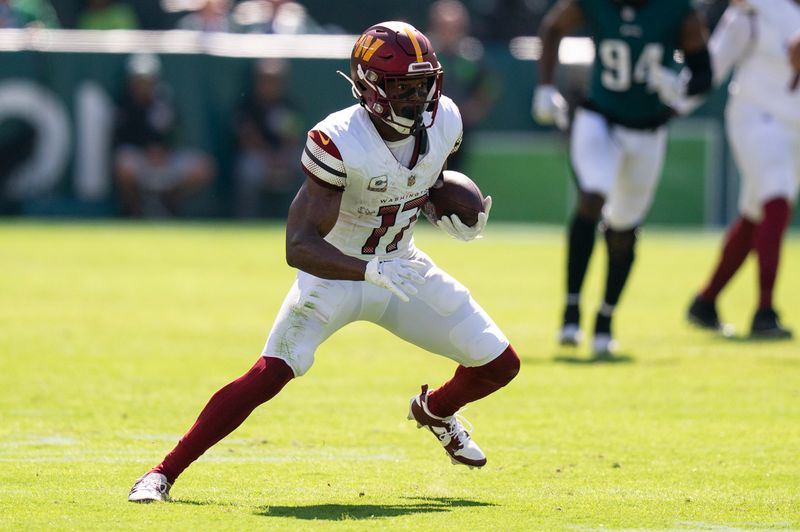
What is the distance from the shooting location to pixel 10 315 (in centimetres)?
966

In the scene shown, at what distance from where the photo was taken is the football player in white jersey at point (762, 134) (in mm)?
9164

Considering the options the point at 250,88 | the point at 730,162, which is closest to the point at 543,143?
the point at 730,162

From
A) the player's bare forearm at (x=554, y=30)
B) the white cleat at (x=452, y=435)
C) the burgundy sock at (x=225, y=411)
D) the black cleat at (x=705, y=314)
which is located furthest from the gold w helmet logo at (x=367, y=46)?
the black cleat at (x=705, y=314)

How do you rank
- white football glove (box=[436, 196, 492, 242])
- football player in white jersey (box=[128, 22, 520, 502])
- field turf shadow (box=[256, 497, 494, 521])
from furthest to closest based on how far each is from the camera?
white football glove (box=[436, 196, 492, 242]) < football player in white jersey (box=[128, 22, 520, 502]) < field turf shadow (box=[256, 497, 494, 521])

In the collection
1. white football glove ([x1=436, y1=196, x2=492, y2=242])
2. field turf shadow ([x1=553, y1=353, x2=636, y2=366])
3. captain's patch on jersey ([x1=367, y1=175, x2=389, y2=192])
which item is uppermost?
captain's patch on jersey ([x1=367, y1=175, x2=389, y2=192])

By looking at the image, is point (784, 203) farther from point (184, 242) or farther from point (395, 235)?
point (184, 242)

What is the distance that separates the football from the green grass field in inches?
37.5

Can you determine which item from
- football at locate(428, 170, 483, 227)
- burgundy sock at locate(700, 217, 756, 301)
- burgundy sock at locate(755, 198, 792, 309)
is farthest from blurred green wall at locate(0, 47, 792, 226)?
football at locate(428, 170, 483, 227)

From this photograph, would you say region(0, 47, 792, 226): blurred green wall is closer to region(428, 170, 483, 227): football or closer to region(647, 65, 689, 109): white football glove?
region(647, 65, 689, 109): white football glove

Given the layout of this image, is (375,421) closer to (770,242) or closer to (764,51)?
(770,242)

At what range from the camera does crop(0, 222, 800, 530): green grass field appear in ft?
15.8

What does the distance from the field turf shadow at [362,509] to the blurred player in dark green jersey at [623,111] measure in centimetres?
Result: 344

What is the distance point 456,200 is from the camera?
534 centimetres

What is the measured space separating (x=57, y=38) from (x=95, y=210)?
1.88 m
